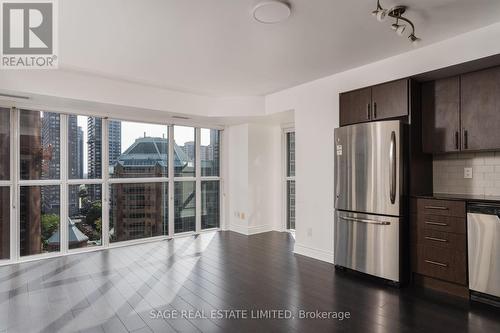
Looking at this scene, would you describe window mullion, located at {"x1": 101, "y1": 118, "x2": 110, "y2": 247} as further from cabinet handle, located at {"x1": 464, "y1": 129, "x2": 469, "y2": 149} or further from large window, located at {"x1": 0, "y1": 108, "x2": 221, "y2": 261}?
cabinet handle, located at {"x1": 464, "y1": 129, "x2": 469, "y2": 149}

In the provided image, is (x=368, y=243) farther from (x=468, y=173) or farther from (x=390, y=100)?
(x=390, y=100)

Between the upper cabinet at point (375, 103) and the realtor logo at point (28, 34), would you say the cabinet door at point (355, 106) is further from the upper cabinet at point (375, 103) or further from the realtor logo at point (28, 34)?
the realtor logo at point (28, 34)

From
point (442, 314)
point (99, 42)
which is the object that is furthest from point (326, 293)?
point (99, 42)

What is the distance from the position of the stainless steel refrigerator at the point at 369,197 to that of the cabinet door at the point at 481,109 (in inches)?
25.4

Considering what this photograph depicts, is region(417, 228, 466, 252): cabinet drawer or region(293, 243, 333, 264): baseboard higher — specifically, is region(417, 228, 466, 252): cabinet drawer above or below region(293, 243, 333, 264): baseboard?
above

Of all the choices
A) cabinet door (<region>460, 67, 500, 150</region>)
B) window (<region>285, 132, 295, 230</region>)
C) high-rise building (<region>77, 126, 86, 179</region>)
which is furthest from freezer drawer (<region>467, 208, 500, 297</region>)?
high-rise building (<region>77, 126, 86, 179</region>)

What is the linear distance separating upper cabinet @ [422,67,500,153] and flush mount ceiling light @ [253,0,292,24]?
201 centimetres

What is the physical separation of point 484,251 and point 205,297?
269cm

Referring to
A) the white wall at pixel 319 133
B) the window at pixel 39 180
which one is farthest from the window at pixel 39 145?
the white wall at pixel 319 133

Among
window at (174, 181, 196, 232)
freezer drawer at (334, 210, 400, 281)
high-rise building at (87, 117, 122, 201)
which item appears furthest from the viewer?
window at (174, 181, 196, 232)

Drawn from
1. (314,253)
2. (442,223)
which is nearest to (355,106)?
(442,223)

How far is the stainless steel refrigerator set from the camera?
3.21 metres

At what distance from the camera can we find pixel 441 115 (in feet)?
10.7

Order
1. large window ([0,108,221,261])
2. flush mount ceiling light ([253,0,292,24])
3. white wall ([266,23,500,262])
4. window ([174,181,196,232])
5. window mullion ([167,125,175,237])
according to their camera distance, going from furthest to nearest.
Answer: window ([174,181,196,232]), window mullion ([167,125,175,237]), large window ([0,108,221,261]), white wall ([266,23,500,262]), flush mount ceiling light ([253,0,292,24])
